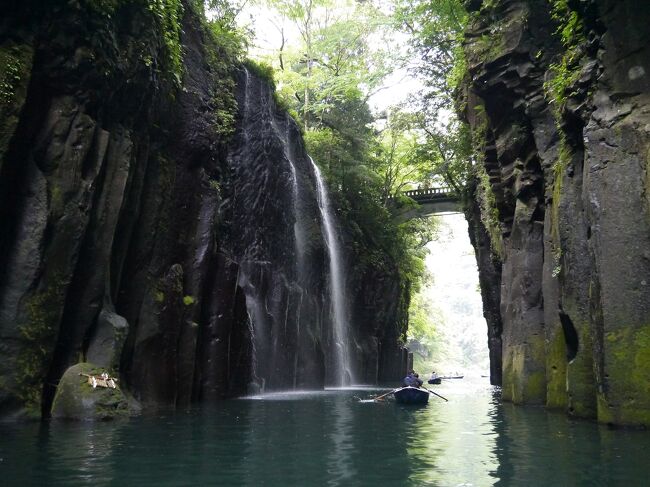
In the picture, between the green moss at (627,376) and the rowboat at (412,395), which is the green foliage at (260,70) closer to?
the rowboat at (412,395)

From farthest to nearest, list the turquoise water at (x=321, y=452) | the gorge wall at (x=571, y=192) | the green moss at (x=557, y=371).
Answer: the green moss at (x=557, y=371), the gorge wall at (x=571, y=192), the turquoise water at (x=321, y=452)

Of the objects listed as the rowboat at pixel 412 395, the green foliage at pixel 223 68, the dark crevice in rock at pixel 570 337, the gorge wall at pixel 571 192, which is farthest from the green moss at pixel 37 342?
the dark crevice in rock at pixel 570 337

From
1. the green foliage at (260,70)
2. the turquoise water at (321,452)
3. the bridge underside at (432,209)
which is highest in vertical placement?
the green foliage at (260,70)

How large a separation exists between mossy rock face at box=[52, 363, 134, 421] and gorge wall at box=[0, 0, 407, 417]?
0.44 meters

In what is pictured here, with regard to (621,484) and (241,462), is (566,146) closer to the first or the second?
(621,484)

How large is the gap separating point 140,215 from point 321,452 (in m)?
9.67

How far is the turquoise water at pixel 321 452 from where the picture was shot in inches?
281

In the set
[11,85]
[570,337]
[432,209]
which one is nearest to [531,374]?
[570,337]

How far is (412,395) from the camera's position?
59.0ft

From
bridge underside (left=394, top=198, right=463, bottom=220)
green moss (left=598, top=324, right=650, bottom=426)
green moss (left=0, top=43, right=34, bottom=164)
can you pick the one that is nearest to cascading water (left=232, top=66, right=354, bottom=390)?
green moss (left=0, top=43, right=34, bottom=164)

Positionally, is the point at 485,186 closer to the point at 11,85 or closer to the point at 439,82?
the point at 439,82

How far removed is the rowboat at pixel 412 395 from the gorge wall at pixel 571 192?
2736 millimetres

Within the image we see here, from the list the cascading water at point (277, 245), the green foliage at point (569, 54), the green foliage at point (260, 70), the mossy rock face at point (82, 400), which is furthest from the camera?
the green foliage at point (260, 70)

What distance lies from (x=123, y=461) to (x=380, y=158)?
3314cm
